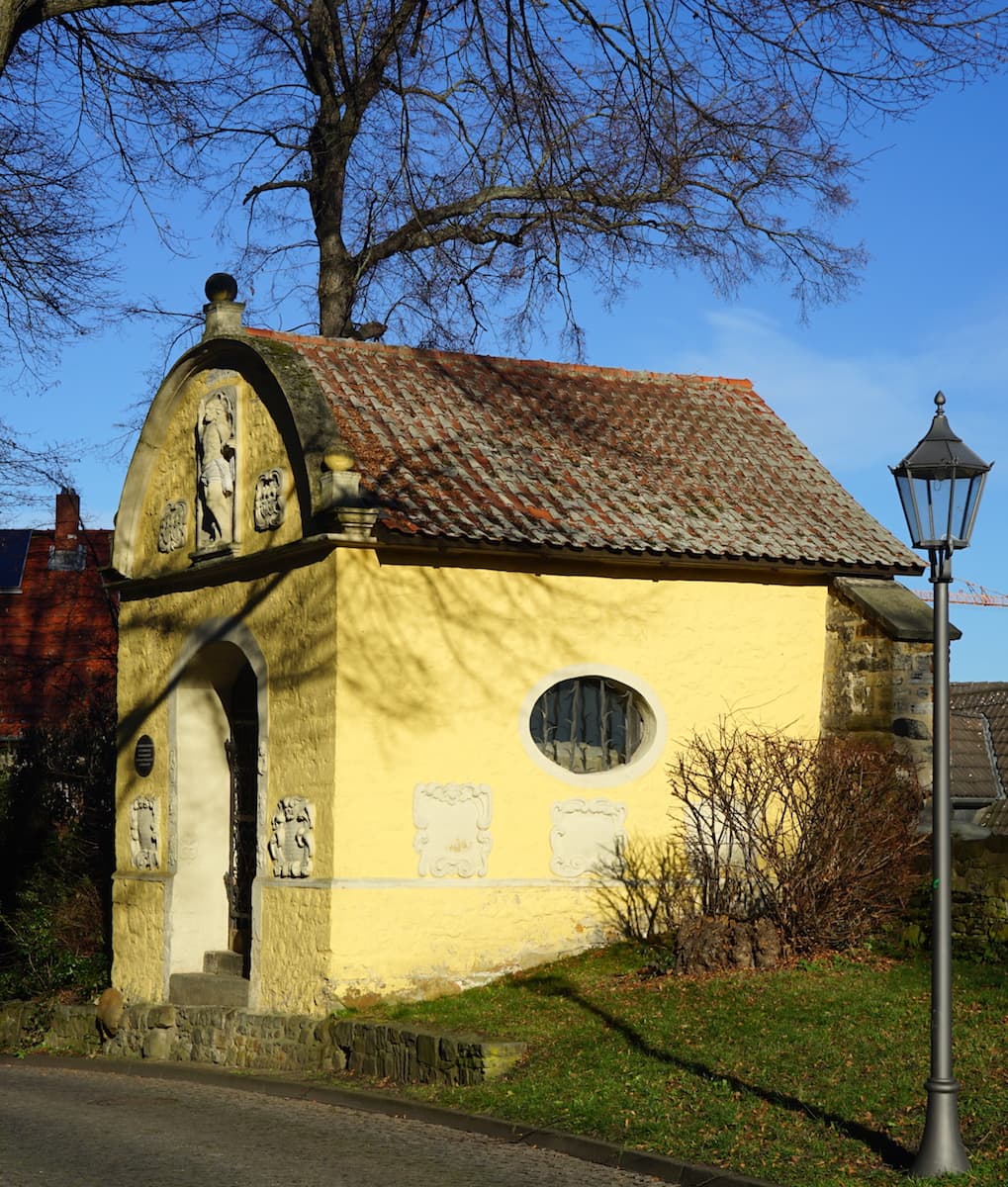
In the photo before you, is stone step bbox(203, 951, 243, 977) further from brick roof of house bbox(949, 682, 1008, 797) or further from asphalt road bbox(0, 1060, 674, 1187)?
brick roof of house bbox(949, 682, 1008, 797)

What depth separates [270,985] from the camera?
1433 centimetres

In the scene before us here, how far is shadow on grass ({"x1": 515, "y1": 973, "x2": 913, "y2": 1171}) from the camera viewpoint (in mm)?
8516

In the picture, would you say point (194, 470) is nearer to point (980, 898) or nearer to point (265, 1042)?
point (265, 1042)

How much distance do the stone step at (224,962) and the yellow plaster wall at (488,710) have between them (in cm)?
287

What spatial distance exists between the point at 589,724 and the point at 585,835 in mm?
977

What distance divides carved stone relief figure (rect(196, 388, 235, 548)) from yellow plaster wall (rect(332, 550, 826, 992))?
95.9 inches

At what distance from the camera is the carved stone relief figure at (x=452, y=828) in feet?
45.9

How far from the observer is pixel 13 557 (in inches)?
1176

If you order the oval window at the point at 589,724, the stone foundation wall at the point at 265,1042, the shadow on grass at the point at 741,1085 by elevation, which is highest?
the oval window at the point at 589,724

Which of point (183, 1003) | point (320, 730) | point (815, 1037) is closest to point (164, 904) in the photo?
point (183, 1003)

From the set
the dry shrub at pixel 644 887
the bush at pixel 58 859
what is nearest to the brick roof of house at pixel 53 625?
the bush at pixel 58 859

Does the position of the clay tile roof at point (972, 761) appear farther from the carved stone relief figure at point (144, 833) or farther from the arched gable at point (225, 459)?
the arched gable at point (225, 459)

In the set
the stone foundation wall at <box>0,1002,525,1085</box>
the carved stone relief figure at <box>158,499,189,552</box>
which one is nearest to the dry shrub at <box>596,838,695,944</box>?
the stone foundation wall at <box>0,1002,525,1085</box>

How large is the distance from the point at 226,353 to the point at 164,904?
529cm
